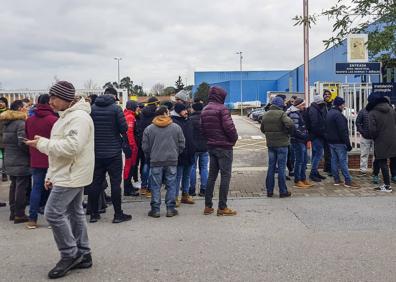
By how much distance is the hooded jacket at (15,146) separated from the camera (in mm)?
6641

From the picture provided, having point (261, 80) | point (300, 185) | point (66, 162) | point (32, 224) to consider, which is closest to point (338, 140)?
point (300, 185)

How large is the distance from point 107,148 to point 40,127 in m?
0.95

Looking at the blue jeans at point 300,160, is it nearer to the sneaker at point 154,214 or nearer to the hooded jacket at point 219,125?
the hooded jacket at point 219,125

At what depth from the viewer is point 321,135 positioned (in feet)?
30.4

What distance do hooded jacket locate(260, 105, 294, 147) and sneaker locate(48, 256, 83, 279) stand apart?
4.43 m

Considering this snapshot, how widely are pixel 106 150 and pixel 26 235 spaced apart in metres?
1.53

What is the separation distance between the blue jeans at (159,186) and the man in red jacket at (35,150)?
1.59 meters

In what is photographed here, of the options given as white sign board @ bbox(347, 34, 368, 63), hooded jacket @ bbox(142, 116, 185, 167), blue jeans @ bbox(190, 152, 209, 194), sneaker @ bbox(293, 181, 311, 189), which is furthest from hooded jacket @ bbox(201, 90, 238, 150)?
white sign board @ bbox(347, 34, 368, 63)

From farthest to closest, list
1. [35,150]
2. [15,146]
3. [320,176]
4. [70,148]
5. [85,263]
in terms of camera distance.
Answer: [320,176] → [15,146] → [35,150] → [85,263] → [70,148]

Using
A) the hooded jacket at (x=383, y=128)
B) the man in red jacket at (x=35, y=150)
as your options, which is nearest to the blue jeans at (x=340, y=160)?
the hooded jacket at (x=383, y=128)

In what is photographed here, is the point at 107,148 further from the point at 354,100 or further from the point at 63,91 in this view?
the point at 354,100

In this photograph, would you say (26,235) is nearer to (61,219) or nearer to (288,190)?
(61,219)

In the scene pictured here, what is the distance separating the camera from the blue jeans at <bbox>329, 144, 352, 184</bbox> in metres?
8.73

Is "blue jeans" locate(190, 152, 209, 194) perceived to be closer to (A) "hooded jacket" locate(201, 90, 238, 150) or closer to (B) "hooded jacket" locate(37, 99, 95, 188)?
A: (A) "hooded jacket" locate(201, 90, 238, 150)
